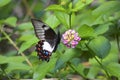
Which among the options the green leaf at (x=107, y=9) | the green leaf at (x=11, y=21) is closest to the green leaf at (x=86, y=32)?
the green leaf at (x=107, y=9)

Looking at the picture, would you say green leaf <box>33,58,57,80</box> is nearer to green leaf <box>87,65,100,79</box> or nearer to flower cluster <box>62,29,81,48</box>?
flower cluster <box>62,29,81,48</box>

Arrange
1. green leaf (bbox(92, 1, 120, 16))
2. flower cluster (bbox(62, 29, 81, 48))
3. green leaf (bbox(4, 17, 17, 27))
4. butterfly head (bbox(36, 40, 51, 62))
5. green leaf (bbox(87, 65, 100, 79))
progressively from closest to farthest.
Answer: flower cluster (bbox(62, 29, 81, 48)), butterfly head (bbox(36, 40, 51, 62)), green leaf (bbox(92, 1, 120, 16)), green leaf (bbox(87, 65, 100, 79)), green leaf (bbox(4, 17, 17, 27))

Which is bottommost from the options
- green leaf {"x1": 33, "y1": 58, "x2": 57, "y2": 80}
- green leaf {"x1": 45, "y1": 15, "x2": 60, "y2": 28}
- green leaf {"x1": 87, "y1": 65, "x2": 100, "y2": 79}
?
green leaf {"x1": 87, "y1": 65, "x2": 100, "y2": 79}

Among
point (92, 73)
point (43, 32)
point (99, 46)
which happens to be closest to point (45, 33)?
point (43, 32)

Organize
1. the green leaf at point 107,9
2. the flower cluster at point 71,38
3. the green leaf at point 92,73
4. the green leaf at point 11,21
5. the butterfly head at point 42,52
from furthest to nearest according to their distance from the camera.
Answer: the green leaf at point 11,21
the green leaf at point 92,73
the green leaf at point 107,9
the butterfly head at point 42,52
the flower cluster at point 71,38

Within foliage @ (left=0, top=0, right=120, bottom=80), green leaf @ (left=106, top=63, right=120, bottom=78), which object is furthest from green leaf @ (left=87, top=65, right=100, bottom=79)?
green leaf @ (left=106, top=63, right=120, bottom=78)

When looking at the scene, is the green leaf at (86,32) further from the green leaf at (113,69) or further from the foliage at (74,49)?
the green leaf at (113,69)
